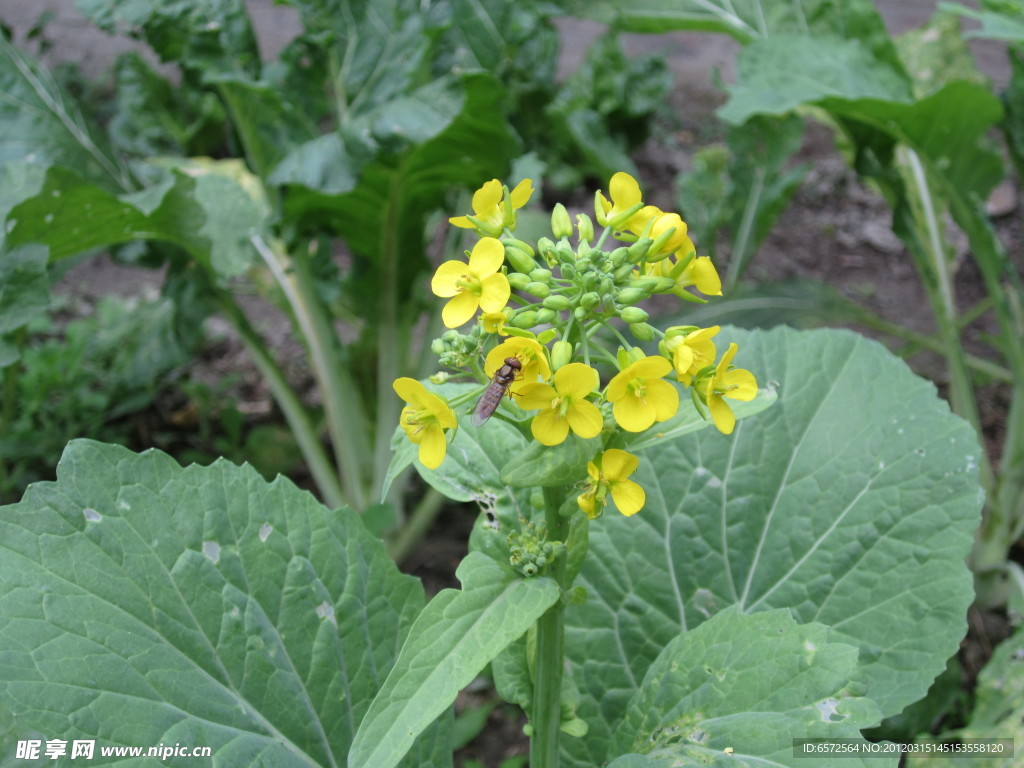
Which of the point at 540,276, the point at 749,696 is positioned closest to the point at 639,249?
the point at 540,276

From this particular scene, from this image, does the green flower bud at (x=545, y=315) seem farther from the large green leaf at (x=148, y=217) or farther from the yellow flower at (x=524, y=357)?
the large green leaf at (x=148, y=217)

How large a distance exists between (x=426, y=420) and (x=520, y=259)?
0.26 m

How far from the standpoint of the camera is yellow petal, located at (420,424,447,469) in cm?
107

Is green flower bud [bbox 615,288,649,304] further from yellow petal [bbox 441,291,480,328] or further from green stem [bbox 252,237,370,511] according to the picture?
green stem [bbox 252,237,370,511]

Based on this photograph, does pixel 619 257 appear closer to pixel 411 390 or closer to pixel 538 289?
pixel 538 289

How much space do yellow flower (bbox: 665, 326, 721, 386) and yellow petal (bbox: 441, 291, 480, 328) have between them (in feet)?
0.88

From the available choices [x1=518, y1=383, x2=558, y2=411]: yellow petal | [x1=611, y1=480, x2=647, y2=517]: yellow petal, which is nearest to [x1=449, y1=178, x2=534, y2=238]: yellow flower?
[x1=518, y1=383, x2=558, y2=411]: yellow petal

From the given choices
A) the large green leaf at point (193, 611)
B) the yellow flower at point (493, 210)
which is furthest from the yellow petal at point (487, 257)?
the large green leaf at point (193, 611)

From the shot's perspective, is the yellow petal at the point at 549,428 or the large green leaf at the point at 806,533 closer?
the yellow petal at the point at 549,428

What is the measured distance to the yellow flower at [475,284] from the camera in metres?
1.09

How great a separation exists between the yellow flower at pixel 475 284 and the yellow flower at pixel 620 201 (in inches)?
7.7

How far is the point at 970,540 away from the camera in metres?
1.59

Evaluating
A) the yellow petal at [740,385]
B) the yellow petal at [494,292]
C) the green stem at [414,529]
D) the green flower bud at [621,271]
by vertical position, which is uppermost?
the yellow petal at [494,292]

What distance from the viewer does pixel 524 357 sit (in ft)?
3.37
